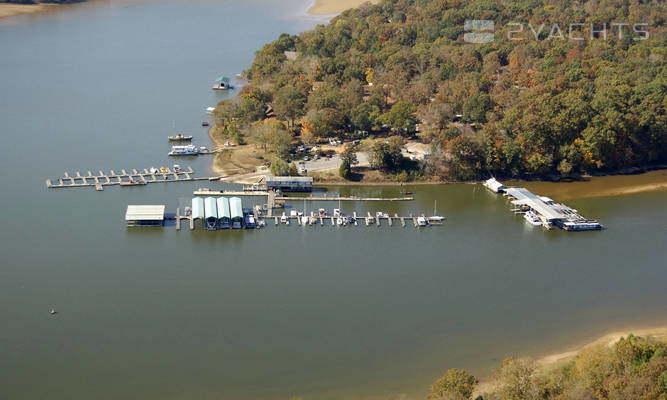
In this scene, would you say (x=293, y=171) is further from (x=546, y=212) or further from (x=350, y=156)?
(x=546, y=212)

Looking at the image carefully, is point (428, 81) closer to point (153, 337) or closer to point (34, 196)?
point (34, 196)

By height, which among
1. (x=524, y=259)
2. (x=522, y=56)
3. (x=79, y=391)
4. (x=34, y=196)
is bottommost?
(x=79, y=391)

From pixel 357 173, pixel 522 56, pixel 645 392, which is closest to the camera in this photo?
pixel 645 392

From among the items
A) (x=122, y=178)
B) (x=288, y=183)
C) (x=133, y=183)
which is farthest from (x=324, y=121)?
(x=122, y=178)

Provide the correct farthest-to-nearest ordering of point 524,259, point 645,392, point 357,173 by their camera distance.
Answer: point 357,173, point 524,259, point 645,392

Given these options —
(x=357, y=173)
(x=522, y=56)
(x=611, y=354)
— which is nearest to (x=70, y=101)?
(x=357, y=173)

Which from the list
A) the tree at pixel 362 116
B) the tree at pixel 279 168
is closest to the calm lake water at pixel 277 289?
the tree at pixel 279 168

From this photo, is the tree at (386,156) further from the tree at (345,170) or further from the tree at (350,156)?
the tree at (345,170)
